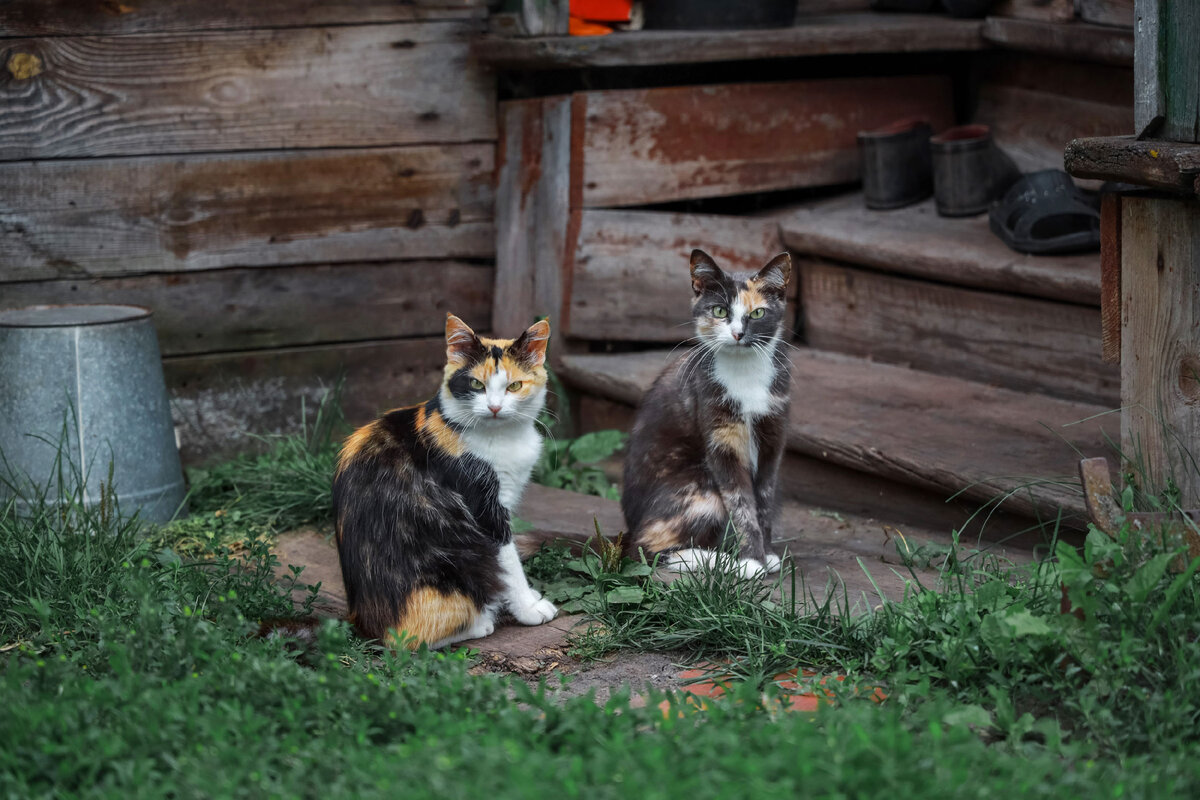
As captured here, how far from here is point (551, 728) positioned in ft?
7.40

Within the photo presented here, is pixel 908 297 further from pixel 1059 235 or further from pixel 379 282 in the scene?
pixel 379 282

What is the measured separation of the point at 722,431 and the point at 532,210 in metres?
1.83

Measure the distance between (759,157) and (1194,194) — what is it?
2.20 meters

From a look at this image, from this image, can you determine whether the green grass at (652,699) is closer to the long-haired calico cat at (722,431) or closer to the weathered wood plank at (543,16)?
the long-haired calico cat at (722,431)

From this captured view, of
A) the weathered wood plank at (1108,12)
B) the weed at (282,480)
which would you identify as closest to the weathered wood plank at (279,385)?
the weed at (282,480)

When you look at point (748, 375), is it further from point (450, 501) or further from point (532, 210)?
point (532, 210)

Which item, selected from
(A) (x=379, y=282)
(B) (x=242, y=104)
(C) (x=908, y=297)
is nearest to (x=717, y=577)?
(C) (x=908, y=297)

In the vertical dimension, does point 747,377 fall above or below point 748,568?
above

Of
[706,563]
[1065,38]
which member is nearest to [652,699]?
[706,563]

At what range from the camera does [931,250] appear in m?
4.36

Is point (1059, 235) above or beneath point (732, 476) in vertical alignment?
above

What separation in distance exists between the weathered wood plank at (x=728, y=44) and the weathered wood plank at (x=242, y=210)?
1.76 feet

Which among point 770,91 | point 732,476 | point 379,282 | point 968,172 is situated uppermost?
point 770,91

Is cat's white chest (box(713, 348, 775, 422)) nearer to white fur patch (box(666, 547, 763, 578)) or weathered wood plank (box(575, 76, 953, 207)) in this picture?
white fur patch (box(666, 547, 763, 578))
